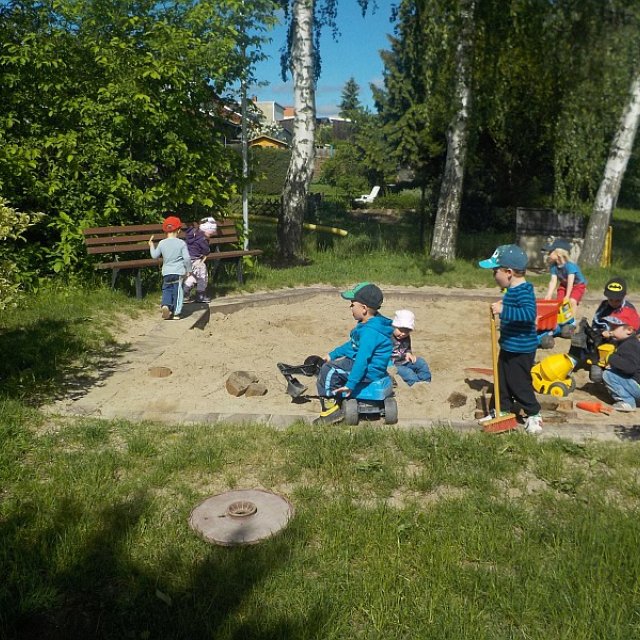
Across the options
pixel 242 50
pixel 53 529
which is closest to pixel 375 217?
pixel 242 50

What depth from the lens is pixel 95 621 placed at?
10.0ft

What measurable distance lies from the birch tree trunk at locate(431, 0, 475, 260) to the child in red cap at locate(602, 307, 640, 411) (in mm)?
7388

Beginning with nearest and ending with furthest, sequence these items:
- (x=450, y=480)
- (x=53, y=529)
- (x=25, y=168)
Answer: (x=53, y=529) < (x=450, y=480) < (x=25, y=168)

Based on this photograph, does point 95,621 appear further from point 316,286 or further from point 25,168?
point 316,286

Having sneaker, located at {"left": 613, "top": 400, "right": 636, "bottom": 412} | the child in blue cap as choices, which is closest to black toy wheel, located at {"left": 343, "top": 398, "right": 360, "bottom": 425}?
the child in blue cap

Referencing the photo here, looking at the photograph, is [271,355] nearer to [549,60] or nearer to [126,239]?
[126,239]

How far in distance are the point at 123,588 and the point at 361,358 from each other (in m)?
2.65

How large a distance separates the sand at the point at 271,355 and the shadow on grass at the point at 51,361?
0.10 m

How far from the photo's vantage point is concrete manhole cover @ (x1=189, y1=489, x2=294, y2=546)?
3703mm

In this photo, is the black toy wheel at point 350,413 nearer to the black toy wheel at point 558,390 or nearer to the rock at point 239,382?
the rock at point 239,382

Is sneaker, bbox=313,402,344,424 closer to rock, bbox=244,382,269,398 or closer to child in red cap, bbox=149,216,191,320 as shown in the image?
rock, bbox=244,382,269,398

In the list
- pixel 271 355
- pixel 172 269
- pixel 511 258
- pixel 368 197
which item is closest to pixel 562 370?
pixel 511 258

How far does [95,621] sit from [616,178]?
1319 cm

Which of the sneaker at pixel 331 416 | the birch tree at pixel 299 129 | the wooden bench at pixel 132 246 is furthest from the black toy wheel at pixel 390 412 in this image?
the birch tree at pixel 299 129
